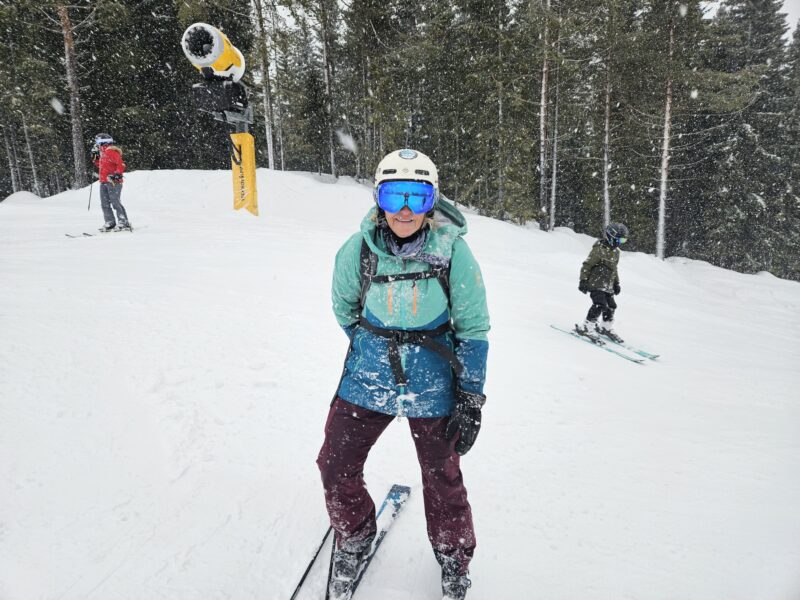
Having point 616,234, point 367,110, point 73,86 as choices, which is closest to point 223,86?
point 616,234

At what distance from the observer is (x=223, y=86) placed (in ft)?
33.9

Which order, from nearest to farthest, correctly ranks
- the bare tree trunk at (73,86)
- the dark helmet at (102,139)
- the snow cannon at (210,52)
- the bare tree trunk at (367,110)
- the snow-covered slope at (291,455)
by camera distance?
the snow-covered slope at (291,455) → the dark helmet at (102,139) → the snow cannon at (210,52) → the bare tree trunk at (73,86) → the bare tree trunk at (367,110)

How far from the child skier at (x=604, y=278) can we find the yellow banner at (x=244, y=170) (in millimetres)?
9236

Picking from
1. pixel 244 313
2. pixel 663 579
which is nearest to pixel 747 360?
pixel 663 579

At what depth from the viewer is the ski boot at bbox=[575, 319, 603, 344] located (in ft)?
22.1

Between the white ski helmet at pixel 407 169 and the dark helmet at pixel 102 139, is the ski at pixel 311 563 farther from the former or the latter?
the dark helmet at pixel 102 139

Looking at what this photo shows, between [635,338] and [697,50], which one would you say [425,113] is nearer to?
[697,50]

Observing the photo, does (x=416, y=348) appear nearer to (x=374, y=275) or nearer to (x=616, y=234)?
(x=374, y=275)

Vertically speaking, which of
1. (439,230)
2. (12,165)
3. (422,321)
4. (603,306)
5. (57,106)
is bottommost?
(603,306)

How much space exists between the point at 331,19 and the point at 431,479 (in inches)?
975

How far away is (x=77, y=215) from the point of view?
37.4 feet

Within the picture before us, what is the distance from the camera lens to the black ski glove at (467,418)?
76.0 inches

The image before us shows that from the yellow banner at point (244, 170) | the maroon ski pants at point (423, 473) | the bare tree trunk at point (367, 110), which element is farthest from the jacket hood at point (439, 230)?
the bare tree trunk at point (367, 110)

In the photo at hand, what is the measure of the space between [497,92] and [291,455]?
19.0m
